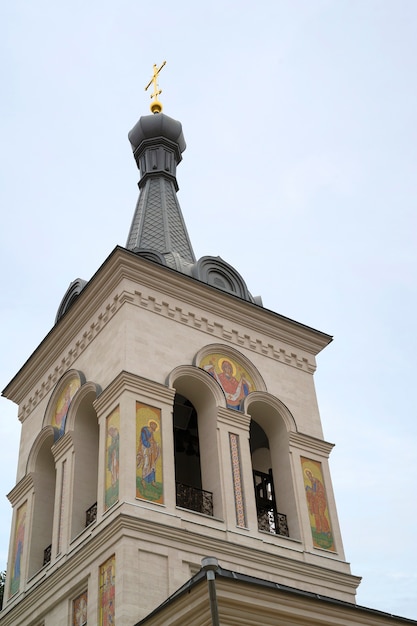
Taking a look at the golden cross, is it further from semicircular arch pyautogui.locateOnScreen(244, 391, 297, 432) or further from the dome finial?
semicircular arch pyautogui.locateOnScreen(244, 391, 297, 432)

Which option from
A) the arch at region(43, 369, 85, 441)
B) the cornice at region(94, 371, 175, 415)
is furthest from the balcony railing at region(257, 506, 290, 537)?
the arch at region(43, 369, 85, 441)

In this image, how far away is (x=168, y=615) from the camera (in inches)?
587

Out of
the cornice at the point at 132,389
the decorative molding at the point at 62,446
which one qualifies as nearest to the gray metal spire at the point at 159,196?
the cornice at the point at 132,389

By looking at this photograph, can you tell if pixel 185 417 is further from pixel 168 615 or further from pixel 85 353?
Answer: pixel 168 615

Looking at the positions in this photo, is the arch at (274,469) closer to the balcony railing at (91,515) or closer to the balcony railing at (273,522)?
the balcony railing at (273,522)

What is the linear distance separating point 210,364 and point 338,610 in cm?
802

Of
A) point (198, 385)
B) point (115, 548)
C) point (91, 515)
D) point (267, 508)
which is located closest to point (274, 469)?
point (267, 508)

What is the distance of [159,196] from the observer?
28.9 m

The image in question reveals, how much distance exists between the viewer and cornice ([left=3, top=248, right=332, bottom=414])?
22.3m

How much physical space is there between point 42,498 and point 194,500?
4.63 m

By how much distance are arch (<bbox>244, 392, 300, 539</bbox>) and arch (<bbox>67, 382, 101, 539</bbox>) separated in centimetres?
357

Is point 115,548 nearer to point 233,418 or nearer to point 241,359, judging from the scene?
point 233,418

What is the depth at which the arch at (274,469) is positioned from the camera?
21.0 metres

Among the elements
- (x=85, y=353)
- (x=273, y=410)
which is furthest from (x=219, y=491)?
(x=85, y=353)
